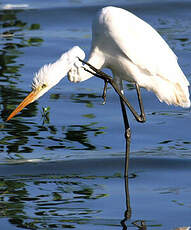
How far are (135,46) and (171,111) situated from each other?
2.49m

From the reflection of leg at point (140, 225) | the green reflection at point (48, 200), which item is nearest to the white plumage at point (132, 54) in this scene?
the green reflection at point (48, 200)

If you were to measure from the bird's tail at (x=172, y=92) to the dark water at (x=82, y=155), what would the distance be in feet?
2.10

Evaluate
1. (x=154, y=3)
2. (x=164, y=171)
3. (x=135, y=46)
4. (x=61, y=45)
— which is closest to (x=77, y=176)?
(x=164, y=171)

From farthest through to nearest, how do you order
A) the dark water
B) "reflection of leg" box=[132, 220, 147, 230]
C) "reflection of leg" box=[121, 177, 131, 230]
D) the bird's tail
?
the bird's tail → the dark water → "reflection of leg" box=[121, 177, 131, 230] → "reflection of leg" box=[132, 220, 147, 230]

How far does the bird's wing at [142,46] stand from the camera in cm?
860

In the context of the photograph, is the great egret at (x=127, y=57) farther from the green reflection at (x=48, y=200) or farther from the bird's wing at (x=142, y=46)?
the green reflection at (x=48, y=200)

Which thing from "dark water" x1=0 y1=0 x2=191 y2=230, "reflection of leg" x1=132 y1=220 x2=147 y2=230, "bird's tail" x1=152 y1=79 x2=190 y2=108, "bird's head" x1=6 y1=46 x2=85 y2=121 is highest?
"bird's head" x1=6 y1=46 x2=85 y2=121

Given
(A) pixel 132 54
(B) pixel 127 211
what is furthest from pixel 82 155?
(B) pixel 127 211

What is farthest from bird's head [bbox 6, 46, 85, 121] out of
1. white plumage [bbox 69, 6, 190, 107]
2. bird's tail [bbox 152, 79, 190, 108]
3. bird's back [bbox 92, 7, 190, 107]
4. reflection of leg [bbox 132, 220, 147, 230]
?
reflection of leg [bbox 132, 220, 147, 230]

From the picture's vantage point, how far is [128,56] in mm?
8562

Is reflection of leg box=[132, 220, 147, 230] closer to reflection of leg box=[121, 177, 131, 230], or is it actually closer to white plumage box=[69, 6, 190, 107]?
reflection of leg box=[121, 177, 131, 230]

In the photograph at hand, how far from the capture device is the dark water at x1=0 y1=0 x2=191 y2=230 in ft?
24.3

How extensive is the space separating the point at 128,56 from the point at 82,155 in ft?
4.50

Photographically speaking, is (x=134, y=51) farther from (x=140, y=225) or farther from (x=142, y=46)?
(x=140, y=225)
